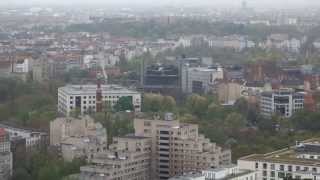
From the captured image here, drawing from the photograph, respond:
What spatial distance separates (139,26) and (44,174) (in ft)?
87.5

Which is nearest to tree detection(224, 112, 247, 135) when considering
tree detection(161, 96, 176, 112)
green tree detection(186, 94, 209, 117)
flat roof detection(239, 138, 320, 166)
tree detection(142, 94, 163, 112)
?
green tree detection(186, 94, 209, 117)

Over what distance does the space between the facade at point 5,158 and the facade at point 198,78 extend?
322 inches

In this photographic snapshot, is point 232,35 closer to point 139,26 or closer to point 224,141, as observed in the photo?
point 139,26

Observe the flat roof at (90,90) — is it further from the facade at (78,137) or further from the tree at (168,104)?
the facade at (78,137)

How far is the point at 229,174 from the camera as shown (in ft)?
29.5

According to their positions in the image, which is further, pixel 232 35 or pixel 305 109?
pixel 232 35

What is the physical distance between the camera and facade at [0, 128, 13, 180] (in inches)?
428

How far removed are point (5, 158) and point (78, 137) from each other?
980mm

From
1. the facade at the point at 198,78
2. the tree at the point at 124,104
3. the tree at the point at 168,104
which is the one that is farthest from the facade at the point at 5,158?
the facade at the point at 198,78

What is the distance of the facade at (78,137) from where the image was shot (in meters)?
11.4

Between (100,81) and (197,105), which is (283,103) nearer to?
(197,105)

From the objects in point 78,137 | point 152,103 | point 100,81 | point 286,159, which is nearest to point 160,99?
point 152,103

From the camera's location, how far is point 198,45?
31.4m

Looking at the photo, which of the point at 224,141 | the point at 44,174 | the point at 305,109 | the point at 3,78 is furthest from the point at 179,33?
the point at 44,174
